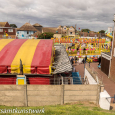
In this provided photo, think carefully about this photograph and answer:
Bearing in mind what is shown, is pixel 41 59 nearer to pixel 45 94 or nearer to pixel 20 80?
pixel 20 80

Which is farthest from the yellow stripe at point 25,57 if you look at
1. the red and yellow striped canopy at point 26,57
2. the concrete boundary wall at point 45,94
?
the concrete boundary wall at point 45,94

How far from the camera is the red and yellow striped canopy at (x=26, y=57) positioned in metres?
9.18

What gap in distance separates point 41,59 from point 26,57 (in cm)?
144

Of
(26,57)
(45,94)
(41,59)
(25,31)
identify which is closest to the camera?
(45,94)

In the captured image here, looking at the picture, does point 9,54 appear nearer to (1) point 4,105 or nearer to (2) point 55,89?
(1) point 4,105

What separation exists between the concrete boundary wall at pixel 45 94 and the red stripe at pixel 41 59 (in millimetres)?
1718

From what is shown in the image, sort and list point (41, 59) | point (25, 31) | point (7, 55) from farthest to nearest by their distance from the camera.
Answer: point (25, 31), point (7, 55), point (41, 59)

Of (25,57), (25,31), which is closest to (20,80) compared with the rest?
(25,57)

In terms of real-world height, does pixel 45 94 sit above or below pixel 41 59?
below

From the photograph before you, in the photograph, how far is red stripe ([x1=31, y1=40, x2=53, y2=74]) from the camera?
922 cm

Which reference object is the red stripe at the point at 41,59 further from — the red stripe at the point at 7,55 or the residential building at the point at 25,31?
the residential building at the point at 25,31

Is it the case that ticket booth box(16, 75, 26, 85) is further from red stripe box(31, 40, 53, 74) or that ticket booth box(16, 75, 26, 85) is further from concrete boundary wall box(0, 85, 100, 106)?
concrete boundary wall box(0, 85, 100, 106)

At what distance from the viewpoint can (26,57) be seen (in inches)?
397

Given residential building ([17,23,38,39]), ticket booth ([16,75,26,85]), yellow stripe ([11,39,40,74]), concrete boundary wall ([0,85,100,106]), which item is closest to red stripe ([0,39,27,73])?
yellow stripe ([11,39,40,74])
